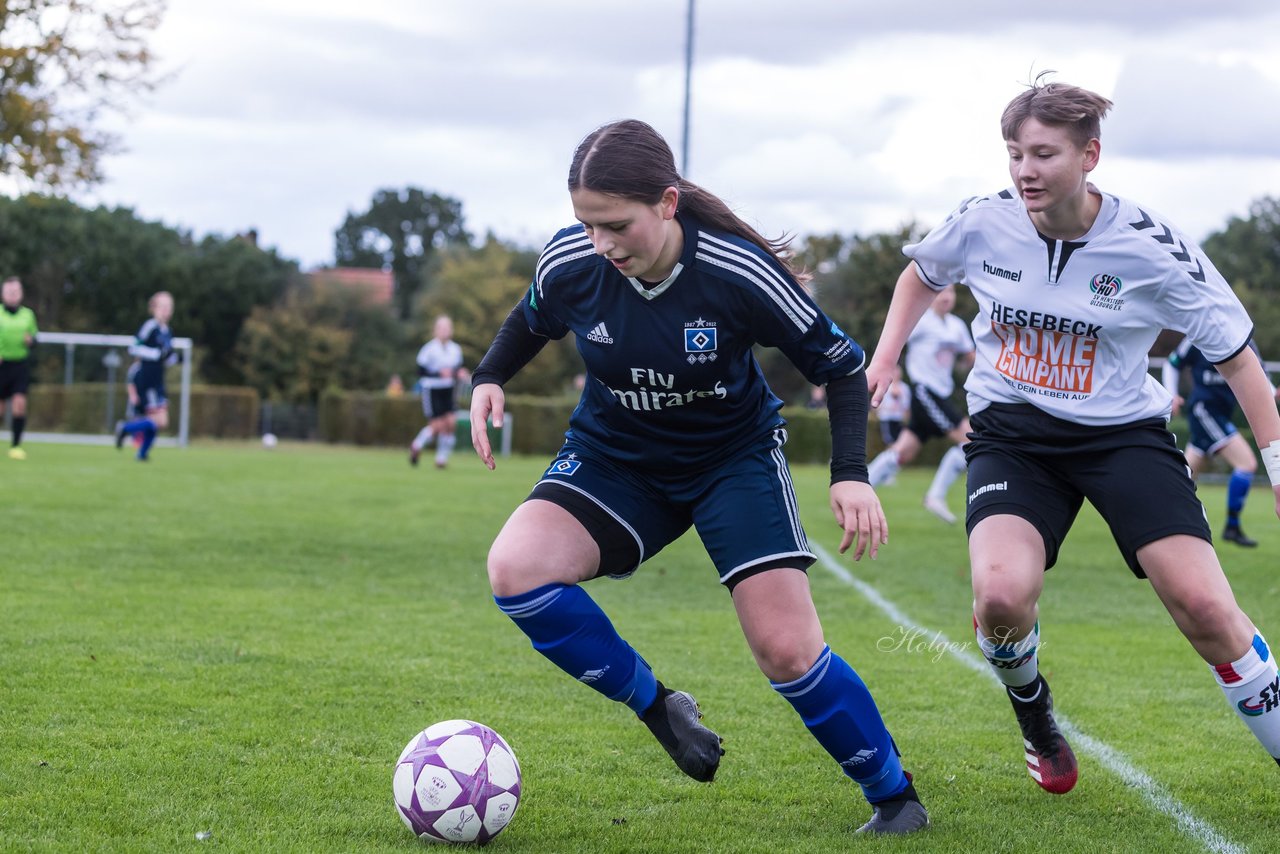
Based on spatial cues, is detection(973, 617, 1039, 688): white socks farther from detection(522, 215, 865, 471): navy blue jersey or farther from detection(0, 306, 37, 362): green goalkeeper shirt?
detection(0, 306, 37, 362): green goalkeeper shirt

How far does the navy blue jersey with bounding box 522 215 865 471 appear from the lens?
3.79 meters

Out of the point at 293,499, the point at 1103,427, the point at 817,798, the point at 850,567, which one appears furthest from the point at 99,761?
the point at 293,499

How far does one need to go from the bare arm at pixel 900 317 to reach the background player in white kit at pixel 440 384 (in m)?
16.7

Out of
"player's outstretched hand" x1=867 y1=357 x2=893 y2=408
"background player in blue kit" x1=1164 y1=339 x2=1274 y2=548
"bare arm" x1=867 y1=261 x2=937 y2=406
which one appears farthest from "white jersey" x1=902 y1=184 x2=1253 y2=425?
"background player in blue kit" x1=1164 y1=339 x2=1274 y2=548

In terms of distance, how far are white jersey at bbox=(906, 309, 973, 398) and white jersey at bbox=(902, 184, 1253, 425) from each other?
30.7 ft

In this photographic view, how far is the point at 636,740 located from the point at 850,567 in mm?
5668

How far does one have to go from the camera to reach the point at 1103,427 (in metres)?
4.05

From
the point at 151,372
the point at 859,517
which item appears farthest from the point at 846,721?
the point at 151,372

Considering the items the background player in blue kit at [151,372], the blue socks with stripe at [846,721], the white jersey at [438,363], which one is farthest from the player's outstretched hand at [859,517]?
the white jersey at [438,363]

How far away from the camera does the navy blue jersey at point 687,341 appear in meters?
3.79

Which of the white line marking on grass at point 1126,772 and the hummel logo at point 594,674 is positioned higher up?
the hummel logo at point 594,674

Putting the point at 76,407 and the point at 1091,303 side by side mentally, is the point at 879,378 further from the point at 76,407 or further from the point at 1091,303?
Result: the point at 76,407

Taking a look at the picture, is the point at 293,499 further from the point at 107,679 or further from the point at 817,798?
the point at 817,798

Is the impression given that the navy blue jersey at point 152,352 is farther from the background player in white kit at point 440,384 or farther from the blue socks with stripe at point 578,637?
the blue socks with stripe at point 578,637
